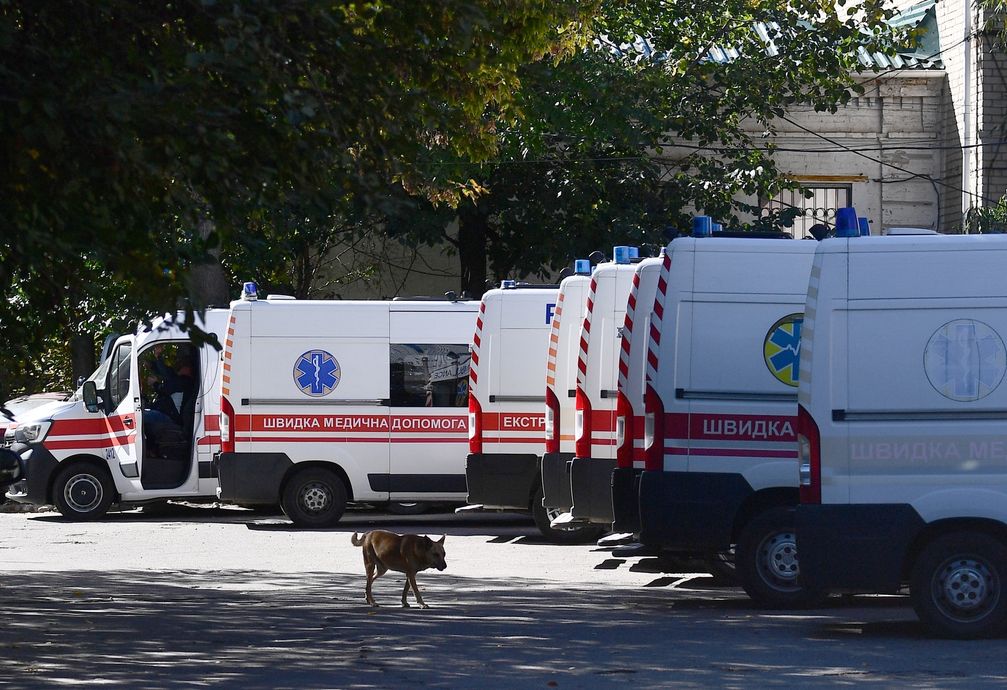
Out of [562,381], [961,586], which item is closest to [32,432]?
[562,381]

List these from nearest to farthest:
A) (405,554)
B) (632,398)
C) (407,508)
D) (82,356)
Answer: (405,554) → (632,398) → (407,508) → (82,356)

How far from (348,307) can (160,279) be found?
9.81 metres

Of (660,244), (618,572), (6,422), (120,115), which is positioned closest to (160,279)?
(120,115)

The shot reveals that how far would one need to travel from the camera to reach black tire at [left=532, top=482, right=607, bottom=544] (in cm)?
1560

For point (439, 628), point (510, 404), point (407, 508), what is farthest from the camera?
point (407, 508)

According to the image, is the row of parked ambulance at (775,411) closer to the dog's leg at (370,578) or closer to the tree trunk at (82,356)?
the dog's leg at (370,578)

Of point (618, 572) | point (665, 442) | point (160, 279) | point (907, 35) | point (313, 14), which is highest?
point (907, 35)

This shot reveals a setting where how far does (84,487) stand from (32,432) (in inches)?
36.6

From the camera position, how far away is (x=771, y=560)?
10.7 meters

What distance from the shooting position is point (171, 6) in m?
8.28

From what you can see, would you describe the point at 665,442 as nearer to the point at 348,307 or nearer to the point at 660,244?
the point at 348,307

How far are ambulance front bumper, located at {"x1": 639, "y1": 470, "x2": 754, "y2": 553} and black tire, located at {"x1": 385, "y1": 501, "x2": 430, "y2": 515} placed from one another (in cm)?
810

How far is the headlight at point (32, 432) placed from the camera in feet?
61.7

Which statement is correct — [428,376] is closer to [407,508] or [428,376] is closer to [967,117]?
[407,508]
